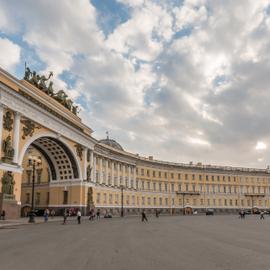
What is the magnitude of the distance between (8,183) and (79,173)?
2189 centimetres

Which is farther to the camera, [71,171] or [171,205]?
[171,205]

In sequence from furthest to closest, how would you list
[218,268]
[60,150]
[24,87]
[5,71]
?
[60,150] < [24,87] < [5,71] < [218,268]

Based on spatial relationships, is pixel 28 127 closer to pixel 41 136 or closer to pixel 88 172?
pixel 41 136

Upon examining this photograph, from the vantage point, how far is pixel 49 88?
48.0m

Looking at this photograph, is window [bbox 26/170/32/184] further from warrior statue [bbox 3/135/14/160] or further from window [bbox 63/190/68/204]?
warrior statue [bbox 3/135/14/160]

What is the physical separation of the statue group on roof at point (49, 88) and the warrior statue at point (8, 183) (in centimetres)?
1408

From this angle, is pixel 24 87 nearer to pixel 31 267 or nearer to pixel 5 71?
pixel 5 71

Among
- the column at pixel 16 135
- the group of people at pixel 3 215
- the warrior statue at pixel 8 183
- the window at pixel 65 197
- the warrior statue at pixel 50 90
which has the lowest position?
the group of people at pixel 3 215

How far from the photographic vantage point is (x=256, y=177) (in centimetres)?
11162

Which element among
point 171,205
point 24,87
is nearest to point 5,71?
point 24,87

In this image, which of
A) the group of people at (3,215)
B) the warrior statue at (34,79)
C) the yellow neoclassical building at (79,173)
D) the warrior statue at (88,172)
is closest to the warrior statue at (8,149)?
the yellow neoclassical building at (79,173)

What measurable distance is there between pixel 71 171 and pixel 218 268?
49.1 meters

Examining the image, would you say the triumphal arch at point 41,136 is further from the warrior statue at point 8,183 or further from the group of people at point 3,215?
the group of people at point 3,215

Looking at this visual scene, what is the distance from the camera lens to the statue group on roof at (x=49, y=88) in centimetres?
4409
